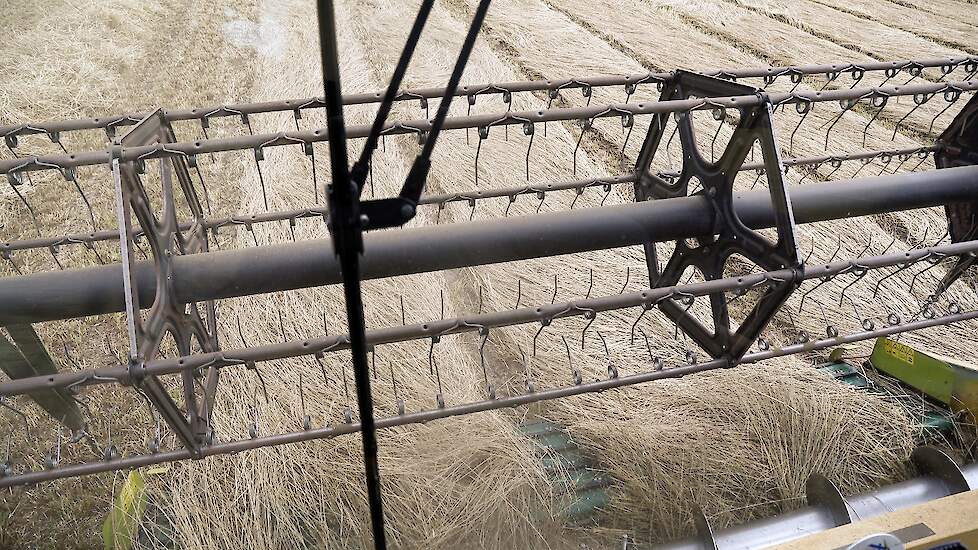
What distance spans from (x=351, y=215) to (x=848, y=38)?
838 cm

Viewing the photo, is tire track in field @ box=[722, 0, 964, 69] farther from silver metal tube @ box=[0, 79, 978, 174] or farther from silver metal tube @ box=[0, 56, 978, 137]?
silver metal tube @ box=[0, 79, 978, 174]

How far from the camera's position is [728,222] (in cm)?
218

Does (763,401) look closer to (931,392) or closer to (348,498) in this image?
(931,392)

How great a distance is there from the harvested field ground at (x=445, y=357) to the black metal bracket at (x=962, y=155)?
26 centimetres

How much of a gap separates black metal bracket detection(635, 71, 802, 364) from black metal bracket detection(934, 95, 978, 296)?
1152mm

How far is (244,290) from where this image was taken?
1.94 m

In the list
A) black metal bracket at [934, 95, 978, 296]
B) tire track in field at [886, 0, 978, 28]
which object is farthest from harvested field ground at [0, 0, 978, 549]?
tire track in field at [886, 0, 978, 28]

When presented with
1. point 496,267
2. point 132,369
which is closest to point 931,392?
point 496,267

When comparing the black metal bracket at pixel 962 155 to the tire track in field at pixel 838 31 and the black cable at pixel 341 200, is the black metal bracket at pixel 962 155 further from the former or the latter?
the tire track in field at pixel 838 31

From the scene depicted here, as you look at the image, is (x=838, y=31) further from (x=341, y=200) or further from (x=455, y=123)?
(x=341, y=200)

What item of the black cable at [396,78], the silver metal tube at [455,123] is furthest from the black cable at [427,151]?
the silver metal tube at [455,123]

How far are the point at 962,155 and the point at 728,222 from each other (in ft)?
4.94

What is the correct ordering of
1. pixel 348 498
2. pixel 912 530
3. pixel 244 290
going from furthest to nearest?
pixel 348 498
pixel 244 290
pixel 912 530

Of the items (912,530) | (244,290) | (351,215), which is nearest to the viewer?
(351,215)
